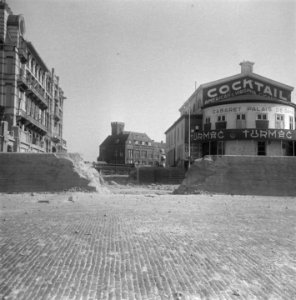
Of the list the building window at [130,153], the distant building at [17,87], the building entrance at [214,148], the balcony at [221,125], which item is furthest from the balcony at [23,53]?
the building window at [130,153]

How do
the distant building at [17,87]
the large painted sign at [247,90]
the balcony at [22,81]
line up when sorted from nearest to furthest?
the distant building at [17,87]
the balcony at [22,81]
the large painted sign at [247,90]

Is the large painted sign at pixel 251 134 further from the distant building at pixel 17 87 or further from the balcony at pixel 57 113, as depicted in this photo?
the balcony at pixel 57 113

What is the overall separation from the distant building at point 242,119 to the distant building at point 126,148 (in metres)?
43.0

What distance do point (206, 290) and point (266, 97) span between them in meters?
37.1

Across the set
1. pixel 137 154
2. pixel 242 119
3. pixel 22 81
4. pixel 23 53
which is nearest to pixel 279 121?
pixel 242 119

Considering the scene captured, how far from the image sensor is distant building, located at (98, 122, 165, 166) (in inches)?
3307

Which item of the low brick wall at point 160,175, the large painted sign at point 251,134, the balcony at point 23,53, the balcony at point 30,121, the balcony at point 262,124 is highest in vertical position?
the balcony at point 23,53

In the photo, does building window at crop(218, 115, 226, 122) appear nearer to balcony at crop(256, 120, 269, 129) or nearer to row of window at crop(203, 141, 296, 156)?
row of window at crop(203, 141, 296, 156)

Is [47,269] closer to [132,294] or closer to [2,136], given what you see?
[132,294]

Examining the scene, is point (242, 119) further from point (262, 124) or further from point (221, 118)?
point (221, 118)

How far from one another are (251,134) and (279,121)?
4.33 m

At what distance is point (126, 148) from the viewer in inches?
3292

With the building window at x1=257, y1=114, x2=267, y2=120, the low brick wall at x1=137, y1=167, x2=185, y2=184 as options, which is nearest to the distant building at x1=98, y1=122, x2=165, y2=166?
the low brick wall at x1=137, y1=167, x2=185, y2=184

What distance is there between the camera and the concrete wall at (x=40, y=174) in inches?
762
